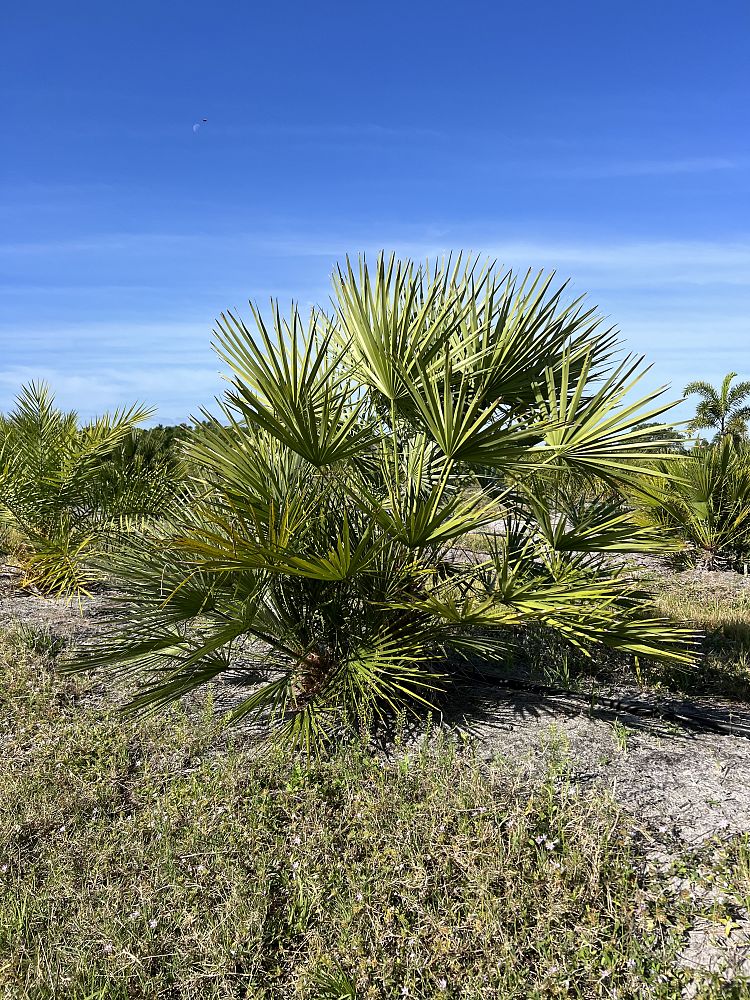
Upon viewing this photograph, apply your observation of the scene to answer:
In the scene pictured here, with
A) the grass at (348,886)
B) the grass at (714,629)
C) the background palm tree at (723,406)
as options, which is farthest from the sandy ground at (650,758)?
the background palm tree at (723,406)

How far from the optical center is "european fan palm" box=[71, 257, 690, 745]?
13.4 feet

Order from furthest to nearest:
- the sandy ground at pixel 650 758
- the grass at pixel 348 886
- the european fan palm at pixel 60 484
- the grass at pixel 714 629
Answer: the european fan palm at pixel 60 484, the grass at pixel 714 629, the sandy ground at pixel 650 758, the grass at pixel 348 886

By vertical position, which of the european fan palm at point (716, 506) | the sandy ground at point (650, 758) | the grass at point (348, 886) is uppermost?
the european fan palm at point (716, 506)

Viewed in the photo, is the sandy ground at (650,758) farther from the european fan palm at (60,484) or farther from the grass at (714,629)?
the european fan palm at (60,484)

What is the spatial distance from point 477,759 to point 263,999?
4.87 ft

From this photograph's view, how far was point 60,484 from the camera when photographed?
834cm

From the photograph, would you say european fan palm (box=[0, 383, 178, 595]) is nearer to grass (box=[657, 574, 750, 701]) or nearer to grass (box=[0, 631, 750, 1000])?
grass (box=[0, 631, 750, 1000])

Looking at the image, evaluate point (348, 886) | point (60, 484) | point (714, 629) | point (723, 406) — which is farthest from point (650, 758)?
point (723, 406)

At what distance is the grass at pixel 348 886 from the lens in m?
2.95

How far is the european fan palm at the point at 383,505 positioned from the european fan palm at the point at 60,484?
3.95m

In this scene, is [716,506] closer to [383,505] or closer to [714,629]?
[714,629]

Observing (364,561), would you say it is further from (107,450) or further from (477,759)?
(107,450)

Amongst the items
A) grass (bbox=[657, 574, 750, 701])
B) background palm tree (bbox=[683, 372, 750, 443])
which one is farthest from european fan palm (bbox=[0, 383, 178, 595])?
background palm tree (bbox=[683, 372, 750, 443])

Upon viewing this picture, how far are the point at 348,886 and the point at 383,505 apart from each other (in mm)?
1973
